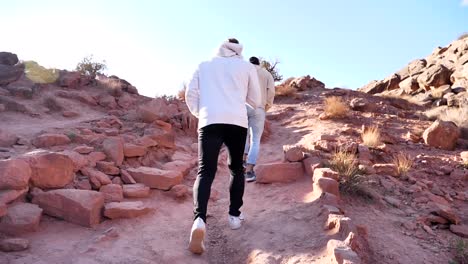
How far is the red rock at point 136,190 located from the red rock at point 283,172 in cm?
155

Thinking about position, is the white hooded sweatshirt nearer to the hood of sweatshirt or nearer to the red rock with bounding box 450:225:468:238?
the hood of sweatshirt

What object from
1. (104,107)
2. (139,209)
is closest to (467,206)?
(139,209)

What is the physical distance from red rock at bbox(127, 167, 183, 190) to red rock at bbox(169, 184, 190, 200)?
10 centimetres

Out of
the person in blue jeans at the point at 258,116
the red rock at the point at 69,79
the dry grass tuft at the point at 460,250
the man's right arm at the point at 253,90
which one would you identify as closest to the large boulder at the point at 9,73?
the red rock at the point at 69,79

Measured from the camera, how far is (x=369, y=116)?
33.6ft

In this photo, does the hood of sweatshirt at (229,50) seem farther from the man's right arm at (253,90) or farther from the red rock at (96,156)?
the red rock at (96,156)

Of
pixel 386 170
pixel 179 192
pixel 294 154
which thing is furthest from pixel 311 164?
pixel 179 192

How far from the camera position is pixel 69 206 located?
3.81 metres

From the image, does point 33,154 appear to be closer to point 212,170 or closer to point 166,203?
point 166,203

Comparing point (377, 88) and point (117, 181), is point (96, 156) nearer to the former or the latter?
point (117, 181)

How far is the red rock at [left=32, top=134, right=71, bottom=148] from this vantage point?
5520 millimetres

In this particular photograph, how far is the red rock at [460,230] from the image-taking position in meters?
4.02

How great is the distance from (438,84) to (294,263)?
15.7 m

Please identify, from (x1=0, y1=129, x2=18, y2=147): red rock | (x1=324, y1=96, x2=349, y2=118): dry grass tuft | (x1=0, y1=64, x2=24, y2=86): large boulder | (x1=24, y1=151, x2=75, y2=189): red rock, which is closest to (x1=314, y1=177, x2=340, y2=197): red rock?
(x1=24, y1=151, x2=75, y2=189): red rock
